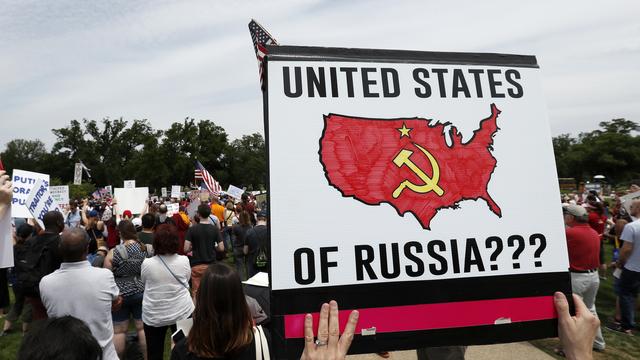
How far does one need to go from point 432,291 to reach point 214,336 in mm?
1073

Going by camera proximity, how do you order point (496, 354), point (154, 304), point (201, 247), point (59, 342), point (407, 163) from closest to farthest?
point (59, 342)
point (407, 163)
point (154, 304)
point (496, 354)
point (201, 247)

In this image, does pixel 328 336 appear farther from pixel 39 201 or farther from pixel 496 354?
pixel 39 201

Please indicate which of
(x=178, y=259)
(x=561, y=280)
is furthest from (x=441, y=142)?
(x=178, y=259)

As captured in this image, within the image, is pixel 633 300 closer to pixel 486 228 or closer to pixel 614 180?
pixel 486 228

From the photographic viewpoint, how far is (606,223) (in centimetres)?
1022

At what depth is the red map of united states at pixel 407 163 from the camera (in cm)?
161

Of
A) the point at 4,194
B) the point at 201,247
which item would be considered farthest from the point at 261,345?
the point at 201,247

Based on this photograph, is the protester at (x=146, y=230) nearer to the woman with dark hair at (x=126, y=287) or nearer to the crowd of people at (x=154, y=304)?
the crowd of people at (x=154, y=304)

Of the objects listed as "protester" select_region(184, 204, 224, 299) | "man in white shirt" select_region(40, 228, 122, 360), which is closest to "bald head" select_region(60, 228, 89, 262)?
"man in white shirt" select_region(40, 228, 122, 360)

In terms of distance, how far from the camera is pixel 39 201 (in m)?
6.37

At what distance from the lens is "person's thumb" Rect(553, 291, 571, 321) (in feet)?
5.26

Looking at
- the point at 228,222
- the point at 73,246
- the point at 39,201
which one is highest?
the point at 39,201

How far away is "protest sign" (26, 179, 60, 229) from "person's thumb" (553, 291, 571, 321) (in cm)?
709

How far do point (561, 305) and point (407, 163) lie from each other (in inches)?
34.0
